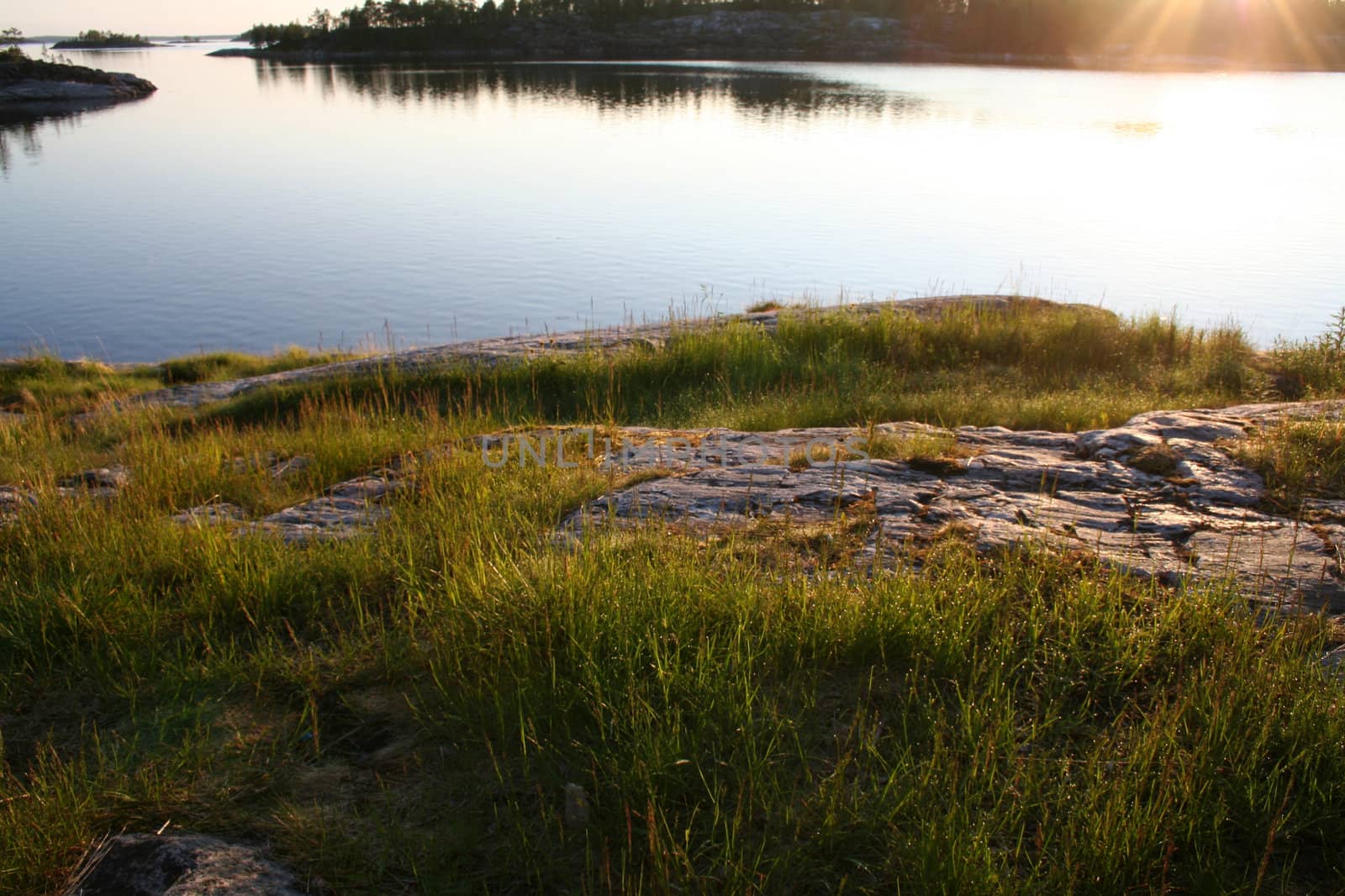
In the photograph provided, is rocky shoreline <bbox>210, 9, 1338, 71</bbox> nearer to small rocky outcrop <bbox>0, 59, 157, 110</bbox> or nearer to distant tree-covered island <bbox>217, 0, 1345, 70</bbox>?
distant tree-covered island <bbox>217, 0, 1345, 70</bbox>

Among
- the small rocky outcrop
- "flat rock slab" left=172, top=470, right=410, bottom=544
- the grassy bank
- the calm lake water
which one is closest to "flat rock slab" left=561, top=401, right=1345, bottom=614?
the grassy bank

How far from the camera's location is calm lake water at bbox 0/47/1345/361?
1983 cm

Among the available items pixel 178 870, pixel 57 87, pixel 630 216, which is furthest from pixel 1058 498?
pixel 57 87

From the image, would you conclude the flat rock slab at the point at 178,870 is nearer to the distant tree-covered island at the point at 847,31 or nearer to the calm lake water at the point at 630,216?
the calm lake water at the point at 630,216

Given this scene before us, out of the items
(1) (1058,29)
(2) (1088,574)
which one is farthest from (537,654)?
(1) (1058,29)

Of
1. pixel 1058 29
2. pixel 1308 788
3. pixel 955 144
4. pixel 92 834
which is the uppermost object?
A: pixel 1058 29

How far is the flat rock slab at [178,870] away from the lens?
2.52 meters

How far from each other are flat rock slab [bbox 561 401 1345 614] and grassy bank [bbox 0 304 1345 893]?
0.40m

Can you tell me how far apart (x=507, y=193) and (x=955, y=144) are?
71.0 ft

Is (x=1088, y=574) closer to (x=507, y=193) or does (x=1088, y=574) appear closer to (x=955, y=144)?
(x=507, y=193)

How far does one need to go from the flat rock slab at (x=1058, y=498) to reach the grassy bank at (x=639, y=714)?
1.30 ft

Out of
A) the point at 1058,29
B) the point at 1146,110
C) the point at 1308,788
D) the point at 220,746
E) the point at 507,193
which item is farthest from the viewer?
the point at 1058,29

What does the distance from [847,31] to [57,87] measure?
3705 inches

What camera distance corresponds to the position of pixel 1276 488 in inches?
207
